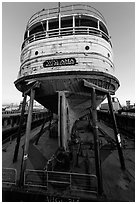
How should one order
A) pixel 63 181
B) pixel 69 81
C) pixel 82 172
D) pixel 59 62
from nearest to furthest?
1. pixel 63 181
2. pixel 82 172
3. pixel 69 81
4. pixel 59 62

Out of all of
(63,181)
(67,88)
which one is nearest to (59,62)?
(67,88)

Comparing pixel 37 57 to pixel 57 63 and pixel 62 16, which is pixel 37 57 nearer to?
pixel 57 63

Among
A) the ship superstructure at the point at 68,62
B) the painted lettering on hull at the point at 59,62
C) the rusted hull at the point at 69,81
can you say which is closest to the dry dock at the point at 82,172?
the ship superstructure at the point at 68,62

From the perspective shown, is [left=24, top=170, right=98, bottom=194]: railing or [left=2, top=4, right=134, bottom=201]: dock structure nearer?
[left=24, top=170, right=98, bottom=194]: railing

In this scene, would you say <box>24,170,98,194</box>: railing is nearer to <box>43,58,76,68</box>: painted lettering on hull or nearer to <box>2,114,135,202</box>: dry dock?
<box>2,114,135,202</box>: dry dock

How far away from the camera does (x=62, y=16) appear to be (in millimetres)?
6566

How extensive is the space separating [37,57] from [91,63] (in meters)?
3.17

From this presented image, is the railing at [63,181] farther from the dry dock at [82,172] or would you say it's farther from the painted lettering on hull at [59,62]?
the painted lettering on hull at [59,62]

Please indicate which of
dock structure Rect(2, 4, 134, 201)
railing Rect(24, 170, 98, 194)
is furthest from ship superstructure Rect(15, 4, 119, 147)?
railing Rect(24, 170, 98, 194)

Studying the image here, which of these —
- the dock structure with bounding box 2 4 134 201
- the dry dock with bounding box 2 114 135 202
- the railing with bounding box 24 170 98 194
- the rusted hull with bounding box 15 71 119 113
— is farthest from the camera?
the rusted hull with bounding box 15 71 119 113

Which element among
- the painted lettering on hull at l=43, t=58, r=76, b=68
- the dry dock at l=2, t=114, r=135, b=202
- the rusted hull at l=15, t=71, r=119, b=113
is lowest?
the dry dock at l=2, t=114, r=135, b=202

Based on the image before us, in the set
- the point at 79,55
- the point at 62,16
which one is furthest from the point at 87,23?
the point at 79,55

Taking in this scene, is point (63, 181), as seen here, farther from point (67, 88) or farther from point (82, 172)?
point (67, 88)

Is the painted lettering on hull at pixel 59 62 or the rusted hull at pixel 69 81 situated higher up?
the painted lettering on hull at pixel 59 62
